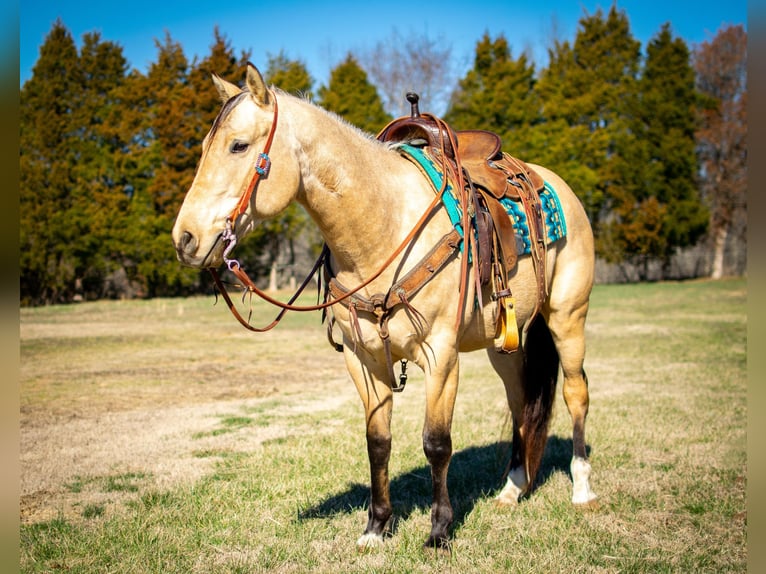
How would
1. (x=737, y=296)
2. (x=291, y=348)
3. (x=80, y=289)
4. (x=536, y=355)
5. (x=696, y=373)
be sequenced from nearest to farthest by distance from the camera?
1. (x=536, y=355)
2. (x=696, y=373)
3. (x=291, y=348)
4. (x=737, y=296)
5. (x=80, y=289)

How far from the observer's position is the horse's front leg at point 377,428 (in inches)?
145

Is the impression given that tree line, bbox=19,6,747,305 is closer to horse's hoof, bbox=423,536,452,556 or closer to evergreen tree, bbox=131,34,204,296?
evergreen tree, bbox=131,34,204,296

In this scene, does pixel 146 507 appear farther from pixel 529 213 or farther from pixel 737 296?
pixel 737 296

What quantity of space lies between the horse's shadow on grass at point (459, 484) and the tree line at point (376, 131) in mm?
23338

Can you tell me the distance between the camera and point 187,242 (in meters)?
2.77

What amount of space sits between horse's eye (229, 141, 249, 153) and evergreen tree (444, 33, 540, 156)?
89.8 ft

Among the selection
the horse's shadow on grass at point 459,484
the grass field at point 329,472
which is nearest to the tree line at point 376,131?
the grass field at point 329,472

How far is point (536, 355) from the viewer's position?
4840 millimetres

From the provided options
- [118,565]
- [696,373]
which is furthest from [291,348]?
[118,565]

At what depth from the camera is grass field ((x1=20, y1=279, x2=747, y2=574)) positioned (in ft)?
11.5

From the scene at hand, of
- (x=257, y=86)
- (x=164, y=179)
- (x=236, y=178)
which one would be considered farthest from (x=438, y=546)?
(x=164, y=179)

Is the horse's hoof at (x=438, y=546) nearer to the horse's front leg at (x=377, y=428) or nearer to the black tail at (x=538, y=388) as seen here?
the horse's front leg at (x=377, y=428)

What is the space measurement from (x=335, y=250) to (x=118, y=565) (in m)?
2.09

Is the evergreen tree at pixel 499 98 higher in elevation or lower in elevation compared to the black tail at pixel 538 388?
higher
